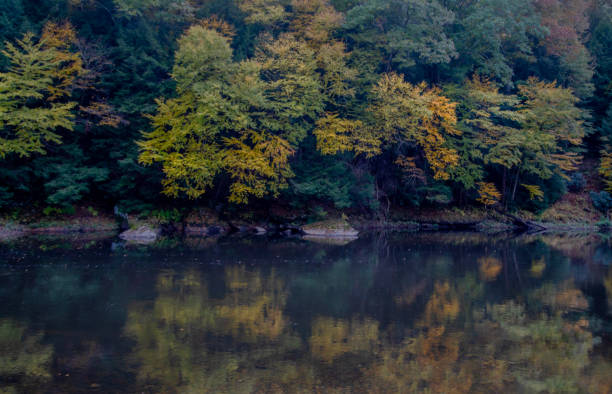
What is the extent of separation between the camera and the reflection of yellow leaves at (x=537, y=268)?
16.8m

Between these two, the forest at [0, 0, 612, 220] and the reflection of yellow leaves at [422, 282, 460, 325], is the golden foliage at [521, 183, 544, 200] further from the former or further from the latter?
the reflection of yellow leaves at [422, 282, 460, 325]

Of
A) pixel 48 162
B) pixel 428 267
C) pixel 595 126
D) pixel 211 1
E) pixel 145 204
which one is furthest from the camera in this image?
pixel 595 126

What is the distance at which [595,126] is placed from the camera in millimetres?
41844

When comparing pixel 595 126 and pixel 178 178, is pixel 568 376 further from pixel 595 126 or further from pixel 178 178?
pixel 595 126

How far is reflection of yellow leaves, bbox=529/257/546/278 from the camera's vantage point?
662 inches

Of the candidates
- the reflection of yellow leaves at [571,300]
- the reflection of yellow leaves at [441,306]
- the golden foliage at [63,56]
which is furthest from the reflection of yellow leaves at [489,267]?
the golden foliage at [63,56]

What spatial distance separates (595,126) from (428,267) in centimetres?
3196

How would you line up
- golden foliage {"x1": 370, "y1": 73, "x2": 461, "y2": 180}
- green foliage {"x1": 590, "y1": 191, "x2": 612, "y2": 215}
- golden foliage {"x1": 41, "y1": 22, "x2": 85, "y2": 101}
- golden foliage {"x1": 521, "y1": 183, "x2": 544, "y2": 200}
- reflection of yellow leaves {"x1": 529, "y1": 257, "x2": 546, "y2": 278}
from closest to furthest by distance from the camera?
reflection of yellow leaves {"x1": 529, "y1": 257, "x2": 546, "y2": 278} < golden foliage {"x1": 41, "y1": 22, "x2": 85, "y2": 101} < golden foliage {"x1": 370, "y1": 73, "x2": 461, "y2": 180} < golden foliage {"x1": 521, "y1": 183, "x2": 544, "y2": 200} < green foliage {"x1": 590, "y1": 191, "x2": 612, "y2": 215}

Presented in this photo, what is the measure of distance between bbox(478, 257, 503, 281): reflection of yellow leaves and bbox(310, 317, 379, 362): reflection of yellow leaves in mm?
7156

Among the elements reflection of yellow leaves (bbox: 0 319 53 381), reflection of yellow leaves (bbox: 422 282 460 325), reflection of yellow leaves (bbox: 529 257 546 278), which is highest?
reflection of yellow leaves (bbox: 529 257 546 278)

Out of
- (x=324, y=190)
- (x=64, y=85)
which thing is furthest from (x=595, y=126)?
(x=64, y=85)

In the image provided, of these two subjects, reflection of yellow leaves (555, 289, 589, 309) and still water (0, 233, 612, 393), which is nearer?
still water (0, 233, 612, 393)

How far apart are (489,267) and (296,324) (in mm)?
10202

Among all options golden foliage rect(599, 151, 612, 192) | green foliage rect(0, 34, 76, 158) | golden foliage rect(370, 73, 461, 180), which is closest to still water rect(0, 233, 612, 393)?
green foliage rect(0, 34, 76, 158)
